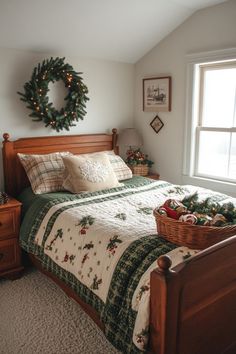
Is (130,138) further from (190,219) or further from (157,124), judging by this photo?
(190,219)

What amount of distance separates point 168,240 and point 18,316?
126 centimetres

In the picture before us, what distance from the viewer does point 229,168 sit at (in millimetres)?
3332

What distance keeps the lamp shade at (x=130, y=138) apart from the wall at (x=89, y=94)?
0.67ft

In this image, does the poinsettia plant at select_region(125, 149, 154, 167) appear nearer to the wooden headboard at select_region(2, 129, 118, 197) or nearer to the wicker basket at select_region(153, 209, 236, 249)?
the wooden headboard at select_region(2, 129, 118, 197)

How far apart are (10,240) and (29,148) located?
38.4 inches

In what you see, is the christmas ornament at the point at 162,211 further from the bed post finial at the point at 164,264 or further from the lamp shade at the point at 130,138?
the lamp shade at the point at 130,138

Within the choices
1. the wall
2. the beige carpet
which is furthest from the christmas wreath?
the beige carpet

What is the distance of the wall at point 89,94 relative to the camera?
3.00 m

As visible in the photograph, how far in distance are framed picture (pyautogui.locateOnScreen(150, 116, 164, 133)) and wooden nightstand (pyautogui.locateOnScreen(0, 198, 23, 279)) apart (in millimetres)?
1934

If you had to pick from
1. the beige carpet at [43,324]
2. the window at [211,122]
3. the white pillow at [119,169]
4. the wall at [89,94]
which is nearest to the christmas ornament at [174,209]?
the beige carpet at [43,324]

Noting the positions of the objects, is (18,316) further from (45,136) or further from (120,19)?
(120,19)

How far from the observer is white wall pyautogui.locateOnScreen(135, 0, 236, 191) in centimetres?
303

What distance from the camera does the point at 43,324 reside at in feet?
7.04

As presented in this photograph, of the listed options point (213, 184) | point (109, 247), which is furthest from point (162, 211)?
point (213, 184)
